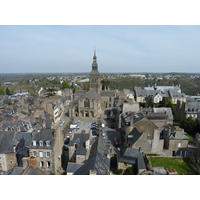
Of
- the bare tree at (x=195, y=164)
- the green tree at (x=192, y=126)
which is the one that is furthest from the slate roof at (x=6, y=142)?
the green tree at (x=192, y=126)

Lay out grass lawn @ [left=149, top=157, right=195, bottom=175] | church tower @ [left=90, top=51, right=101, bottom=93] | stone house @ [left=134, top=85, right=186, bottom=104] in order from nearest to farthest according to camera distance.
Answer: grass lawn @ [left=149, top=157, right=195, bottom=175], church tower @ [left=90, top=51, right=101, bottom=93], stone house @ [left=134, top=85, right=186, bottom=104]

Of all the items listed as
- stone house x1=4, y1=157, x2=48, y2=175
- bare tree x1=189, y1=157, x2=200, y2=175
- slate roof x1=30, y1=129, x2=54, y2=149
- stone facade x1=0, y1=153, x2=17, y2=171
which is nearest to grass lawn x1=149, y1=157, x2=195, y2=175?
bare tree x1=189, y1=157, x2=200, y2=175

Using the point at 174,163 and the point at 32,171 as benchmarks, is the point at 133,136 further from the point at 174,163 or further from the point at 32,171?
the point at 32,171

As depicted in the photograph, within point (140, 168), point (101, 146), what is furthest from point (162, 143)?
point (101, 146)

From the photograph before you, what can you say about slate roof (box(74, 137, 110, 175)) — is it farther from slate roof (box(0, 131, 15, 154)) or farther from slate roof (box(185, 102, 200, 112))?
slate roof (box(185, 102, 200, 112))

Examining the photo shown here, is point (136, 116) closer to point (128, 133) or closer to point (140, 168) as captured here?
point (128, 133)

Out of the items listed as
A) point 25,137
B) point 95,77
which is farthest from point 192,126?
point 95,77
